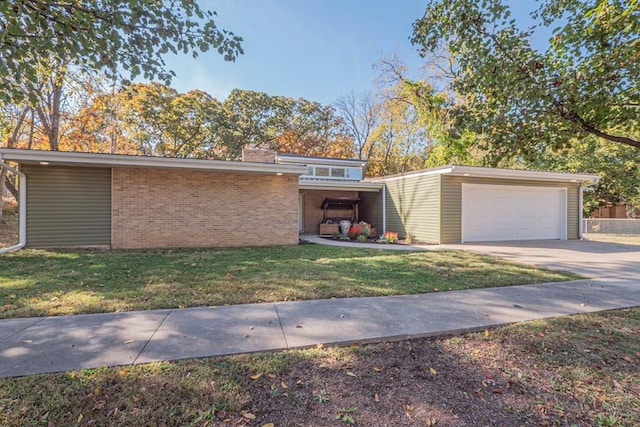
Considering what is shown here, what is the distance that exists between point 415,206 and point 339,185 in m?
3.49

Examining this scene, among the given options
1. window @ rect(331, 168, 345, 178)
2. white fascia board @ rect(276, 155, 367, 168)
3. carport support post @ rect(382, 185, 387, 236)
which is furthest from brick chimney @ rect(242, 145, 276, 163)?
carport support post @ rect(382, 185, 387, 236)

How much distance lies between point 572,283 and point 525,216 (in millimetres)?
8114

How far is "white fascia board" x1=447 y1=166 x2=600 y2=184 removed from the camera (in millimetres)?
10818

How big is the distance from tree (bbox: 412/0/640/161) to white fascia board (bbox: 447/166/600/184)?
6.88m

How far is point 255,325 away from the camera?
3.40 m

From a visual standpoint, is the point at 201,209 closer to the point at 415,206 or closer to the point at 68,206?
the point at 68,206

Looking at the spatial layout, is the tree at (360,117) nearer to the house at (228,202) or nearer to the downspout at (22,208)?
the house at (228,202)

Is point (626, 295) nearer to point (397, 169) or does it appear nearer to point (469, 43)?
point (469, 43)

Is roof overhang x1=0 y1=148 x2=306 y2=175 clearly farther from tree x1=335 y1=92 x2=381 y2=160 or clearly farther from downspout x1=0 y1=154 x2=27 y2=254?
tree x1=335 y1=92 x2=381 y2=160

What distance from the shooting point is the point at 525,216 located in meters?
12.4

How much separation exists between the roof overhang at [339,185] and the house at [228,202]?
6 centimetres

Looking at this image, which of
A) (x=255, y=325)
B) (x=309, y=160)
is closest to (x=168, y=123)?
(x=309, y=160)

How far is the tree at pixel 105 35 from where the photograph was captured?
3.22 meters

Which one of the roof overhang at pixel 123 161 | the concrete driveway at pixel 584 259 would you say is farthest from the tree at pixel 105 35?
the concrete driveway at pixel 584 259
